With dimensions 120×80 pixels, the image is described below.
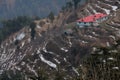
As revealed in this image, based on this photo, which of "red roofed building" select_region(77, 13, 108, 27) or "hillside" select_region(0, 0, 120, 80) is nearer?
"hillside" select_region(0, 0, 120, 80)

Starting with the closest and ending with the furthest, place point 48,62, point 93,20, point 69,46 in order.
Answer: point 48,62 < point 69,46 < point 93,20

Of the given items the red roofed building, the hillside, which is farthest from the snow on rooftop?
the red roofed building

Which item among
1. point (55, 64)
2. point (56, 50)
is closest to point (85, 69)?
point (55, 64)

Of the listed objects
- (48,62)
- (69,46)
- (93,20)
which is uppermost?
(93,20)

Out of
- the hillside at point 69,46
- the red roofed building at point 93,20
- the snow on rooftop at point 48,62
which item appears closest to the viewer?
the hillside at point 69,46

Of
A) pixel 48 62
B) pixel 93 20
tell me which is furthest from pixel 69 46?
pixel 93 20

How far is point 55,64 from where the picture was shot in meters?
143

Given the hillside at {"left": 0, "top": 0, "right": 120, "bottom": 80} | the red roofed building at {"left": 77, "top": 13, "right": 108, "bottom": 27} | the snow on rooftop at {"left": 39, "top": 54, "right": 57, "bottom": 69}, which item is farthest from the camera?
the red roofed building at {"left": 77, "top": 13, "right": 108, "bottom": 27}

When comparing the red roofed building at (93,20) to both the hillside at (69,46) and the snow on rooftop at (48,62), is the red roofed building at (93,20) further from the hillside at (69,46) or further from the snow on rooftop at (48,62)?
the snow on rooftop at (48,62)

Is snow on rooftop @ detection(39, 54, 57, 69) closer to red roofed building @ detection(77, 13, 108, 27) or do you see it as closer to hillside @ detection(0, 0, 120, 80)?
hillside @ detection(0, 0, 120, 80)

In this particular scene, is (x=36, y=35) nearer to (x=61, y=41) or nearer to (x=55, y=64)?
(x=61, y=41)

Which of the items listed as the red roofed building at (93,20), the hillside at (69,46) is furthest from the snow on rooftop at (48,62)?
the red roofed building at (93,20)

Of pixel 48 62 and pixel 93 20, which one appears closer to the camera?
pixel 48 62

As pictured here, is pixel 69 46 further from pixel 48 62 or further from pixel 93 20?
pixel 93 20
